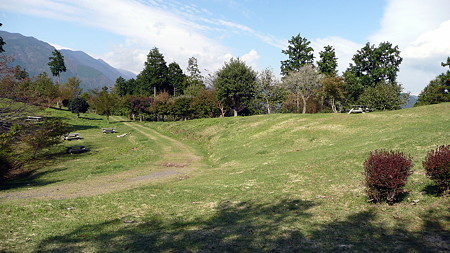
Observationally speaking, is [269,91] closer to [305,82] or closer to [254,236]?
[305,82]

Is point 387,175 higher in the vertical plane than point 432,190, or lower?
higher

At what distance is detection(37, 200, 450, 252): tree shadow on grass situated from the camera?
693 cm

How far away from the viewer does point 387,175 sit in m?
9.58

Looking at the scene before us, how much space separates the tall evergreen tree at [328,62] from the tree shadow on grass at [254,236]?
73.6 meters

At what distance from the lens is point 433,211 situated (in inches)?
352

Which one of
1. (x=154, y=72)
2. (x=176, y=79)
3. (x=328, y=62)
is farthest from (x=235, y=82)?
(x=176, y=79)

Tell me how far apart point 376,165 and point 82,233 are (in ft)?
34.3

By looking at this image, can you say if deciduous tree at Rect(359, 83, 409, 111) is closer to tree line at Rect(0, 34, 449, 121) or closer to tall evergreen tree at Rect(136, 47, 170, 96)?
tree line at Rect(0, 34, 449, 121)

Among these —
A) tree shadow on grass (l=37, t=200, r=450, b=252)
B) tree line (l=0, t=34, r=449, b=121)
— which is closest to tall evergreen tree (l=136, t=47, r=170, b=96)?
tree line (l=0, t=34, r=449, b=121)

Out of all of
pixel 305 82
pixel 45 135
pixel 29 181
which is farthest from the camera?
pixel 305 82

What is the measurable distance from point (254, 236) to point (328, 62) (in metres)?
77.5

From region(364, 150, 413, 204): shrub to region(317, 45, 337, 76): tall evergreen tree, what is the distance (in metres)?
71.9

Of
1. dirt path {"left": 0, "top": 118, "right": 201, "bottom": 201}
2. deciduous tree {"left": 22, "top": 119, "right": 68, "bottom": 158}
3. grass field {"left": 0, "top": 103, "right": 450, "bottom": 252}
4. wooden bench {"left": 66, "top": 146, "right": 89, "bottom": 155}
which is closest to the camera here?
grass field {"left": 0, "top": 103, "right": 450, "bottom": 252}

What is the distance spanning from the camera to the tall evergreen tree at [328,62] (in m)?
76.3
